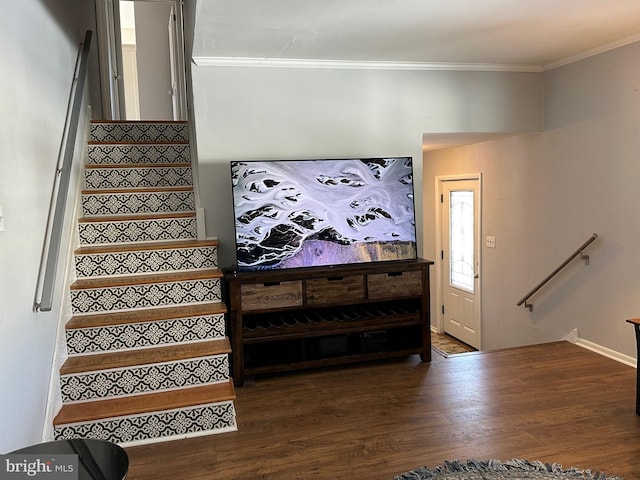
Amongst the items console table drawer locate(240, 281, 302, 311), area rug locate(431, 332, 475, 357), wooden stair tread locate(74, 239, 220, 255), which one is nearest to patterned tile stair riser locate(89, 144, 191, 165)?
wooden stair tread locate(74, 239, 220, 255)

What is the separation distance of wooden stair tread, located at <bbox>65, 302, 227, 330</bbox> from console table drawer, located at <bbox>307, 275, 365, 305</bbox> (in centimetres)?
69

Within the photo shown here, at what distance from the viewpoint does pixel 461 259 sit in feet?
19.8

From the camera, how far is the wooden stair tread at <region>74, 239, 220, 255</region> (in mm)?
3482

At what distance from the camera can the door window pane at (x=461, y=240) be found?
19.1 ft

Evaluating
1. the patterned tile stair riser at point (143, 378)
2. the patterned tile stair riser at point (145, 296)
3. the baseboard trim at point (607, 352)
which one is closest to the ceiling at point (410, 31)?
the patterned tile stair riser at point (145, 296)

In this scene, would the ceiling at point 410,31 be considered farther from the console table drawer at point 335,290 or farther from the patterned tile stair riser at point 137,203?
the console table drawer at point 335,290

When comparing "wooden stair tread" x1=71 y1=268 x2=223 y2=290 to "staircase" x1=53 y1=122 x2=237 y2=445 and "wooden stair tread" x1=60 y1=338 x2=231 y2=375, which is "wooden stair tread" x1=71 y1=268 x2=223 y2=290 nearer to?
"staircase" x1=53 y1=122 x2=237 y2=445

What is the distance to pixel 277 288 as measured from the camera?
3.63 m

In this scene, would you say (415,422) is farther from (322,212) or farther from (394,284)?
(322,212)

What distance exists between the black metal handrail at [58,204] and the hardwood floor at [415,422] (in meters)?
0.98

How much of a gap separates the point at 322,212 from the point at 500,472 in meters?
2.09

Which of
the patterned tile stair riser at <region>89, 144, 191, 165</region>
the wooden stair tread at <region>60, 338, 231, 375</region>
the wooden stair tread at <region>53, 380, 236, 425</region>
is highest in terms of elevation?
the patterned tile stair riser at <region>89, 144, 191, 165</region>

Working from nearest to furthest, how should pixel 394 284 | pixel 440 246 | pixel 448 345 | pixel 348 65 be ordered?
pixel 394 284 → pixel 348 65 → pixel 448 345 → pixel 440 246

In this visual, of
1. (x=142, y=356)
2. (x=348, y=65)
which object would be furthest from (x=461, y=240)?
(x=142, y=356)
